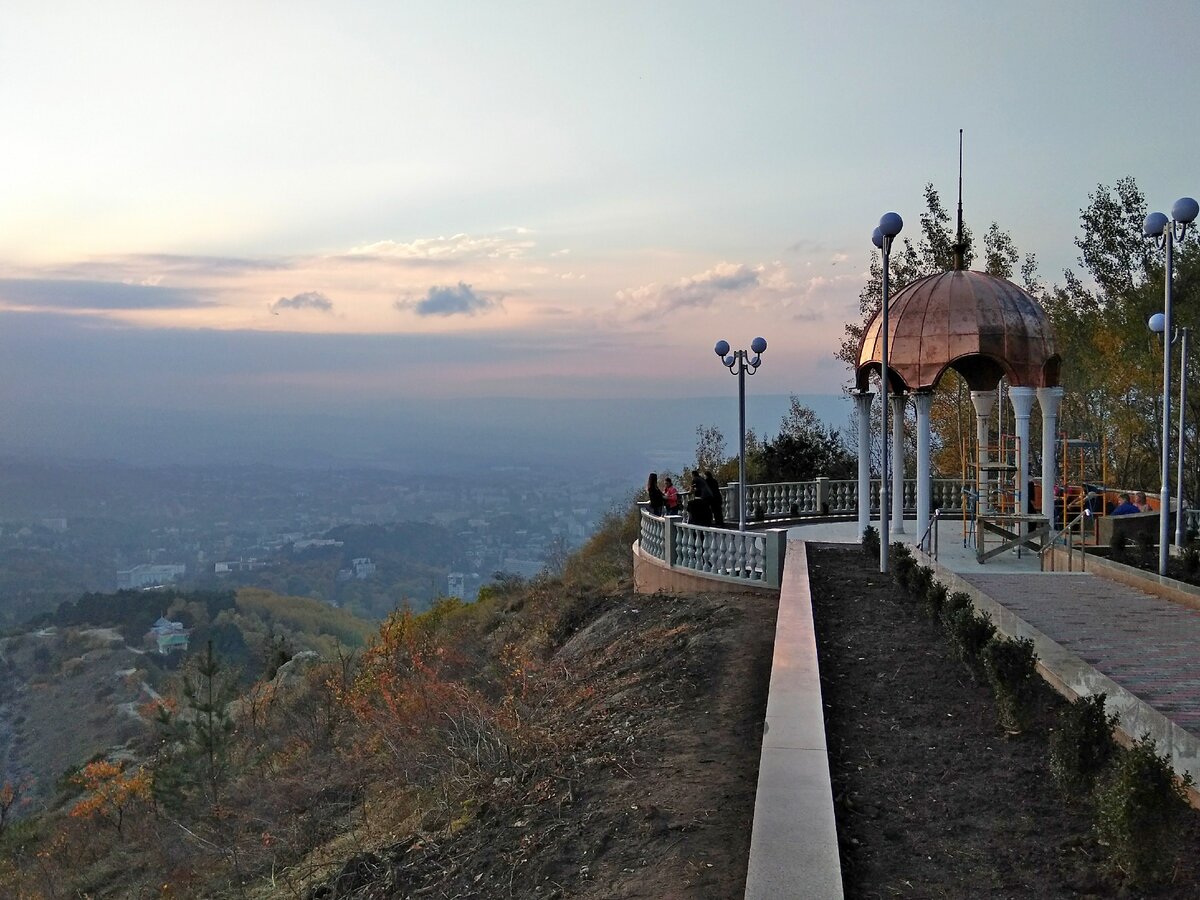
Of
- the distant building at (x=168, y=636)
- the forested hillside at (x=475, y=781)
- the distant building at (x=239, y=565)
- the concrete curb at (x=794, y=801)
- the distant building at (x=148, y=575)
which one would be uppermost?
the concrete curb at (x=794, y=801)

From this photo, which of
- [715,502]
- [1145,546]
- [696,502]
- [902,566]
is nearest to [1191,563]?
[1145,546]

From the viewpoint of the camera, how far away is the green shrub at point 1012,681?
711cm

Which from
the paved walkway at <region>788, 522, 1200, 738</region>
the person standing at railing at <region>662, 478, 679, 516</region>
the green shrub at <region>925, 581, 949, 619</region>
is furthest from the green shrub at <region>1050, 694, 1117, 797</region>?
the person standing at railing at <region>662, 478, 679, 516</region>

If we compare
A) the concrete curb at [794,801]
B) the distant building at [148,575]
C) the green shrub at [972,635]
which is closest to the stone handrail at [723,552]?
the green shrub at [972,635]

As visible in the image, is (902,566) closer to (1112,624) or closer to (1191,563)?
(1112,624)

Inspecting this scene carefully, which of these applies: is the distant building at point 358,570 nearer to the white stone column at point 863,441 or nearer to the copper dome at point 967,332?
the white stone column at point 863,441

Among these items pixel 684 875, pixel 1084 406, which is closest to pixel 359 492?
pixel 1084 406

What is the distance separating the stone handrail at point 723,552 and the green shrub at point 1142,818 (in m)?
10.2

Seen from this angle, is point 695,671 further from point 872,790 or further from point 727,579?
point 727,579

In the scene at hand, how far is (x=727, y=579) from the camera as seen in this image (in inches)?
616

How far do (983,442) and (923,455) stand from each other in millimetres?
1269

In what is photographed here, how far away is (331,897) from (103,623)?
77.5 meters

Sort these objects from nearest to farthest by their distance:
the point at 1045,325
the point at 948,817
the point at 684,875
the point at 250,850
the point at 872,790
A: the point at 684,875 < the point at 948,817 < the point at 872,790 < the point at 250,850 < the point at 1045,325

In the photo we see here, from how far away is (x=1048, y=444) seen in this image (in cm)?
1975
